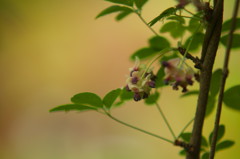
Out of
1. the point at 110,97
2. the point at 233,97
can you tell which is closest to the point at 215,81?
the point at 233,97

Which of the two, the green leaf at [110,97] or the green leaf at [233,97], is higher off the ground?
the green leaf at [110,97]

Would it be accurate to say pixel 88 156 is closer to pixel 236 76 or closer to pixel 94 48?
pixel 94 48

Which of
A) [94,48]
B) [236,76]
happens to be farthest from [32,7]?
[236,76]

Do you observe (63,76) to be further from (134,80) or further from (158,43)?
(134,80)

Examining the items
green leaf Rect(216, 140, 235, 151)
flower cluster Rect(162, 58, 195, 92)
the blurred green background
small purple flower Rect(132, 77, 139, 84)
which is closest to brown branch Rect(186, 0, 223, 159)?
flower cluster Rect(162, 58, 195, 92)

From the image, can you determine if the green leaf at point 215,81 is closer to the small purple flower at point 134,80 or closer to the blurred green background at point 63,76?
the small purple flower at point 134,80

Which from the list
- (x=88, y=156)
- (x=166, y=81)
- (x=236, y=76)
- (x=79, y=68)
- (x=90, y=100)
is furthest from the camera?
(x=79, y=68)

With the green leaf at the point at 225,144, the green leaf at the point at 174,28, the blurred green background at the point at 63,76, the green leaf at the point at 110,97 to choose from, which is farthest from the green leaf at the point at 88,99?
the blurred green background at the point at 63,76
